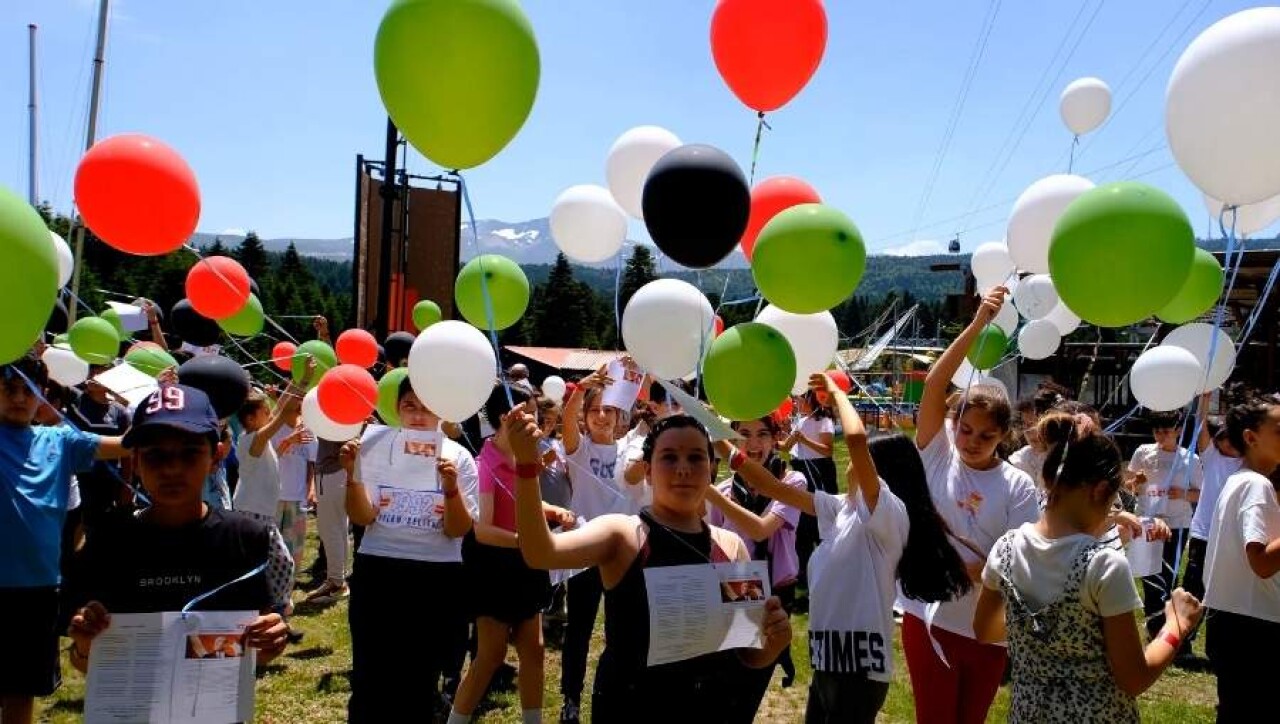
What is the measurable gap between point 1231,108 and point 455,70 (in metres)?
2.51

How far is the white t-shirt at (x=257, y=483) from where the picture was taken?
497cm

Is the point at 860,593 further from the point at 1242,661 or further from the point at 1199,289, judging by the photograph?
the point at 1199,289

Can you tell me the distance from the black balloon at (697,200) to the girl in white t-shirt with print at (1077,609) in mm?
1303

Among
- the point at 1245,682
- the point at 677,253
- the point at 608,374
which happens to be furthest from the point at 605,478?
the point at 1245,682

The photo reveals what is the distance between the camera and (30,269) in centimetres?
206

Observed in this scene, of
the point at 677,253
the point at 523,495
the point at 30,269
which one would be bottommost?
the point at 523,495

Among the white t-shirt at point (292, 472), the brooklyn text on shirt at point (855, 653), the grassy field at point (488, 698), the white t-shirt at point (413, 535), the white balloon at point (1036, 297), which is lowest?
the grassy field at point (488, 698)

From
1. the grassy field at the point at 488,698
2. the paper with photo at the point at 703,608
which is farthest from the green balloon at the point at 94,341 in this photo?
the paper with photo at the point at 703,608

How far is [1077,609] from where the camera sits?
2.09m

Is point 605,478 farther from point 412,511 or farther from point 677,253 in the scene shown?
point 677,253

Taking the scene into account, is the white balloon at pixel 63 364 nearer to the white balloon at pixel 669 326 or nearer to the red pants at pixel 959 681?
the white balloon at pixel 669 326

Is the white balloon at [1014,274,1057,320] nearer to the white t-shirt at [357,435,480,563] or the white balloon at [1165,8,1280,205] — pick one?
the white balloon at [1165,8,1280,205]

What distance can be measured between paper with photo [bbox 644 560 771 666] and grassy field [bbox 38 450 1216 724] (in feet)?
8.10

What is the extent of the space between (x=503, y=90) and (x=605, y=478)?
2.87 metres
